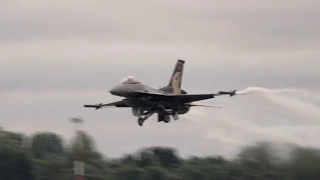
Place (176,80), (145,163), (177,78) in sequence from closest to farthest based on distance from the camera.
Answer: (176,80) → (177,78) → (145,163)

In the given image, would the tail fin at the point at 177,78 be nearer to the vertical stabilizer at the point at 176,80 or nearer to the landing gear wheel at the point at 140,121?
the vertical stabilizer at the point at 176,80

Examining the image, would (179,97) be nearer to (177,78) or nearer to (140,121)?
(140,121)

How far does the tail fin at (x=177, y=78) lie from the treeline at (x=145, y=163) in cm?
591

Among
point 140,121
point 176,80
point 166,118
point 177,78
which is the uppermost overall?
point 177,78

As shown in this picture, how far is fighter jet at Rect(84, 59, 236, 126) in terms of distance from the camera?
2367 inches

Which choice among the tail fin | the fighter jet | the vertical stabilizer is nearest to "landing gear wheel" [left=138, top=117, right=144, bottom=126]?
the fighter jet

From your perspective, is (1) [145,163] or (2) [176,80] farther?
(1) [145,163]

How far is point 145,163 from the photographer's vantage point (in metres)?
89.4

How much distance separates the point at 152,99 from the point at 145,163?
28872 mm

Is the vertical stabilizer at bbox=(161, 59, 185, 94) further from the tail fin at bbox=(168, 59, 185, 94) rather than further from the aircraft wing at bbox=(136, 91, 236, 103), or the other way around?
the aircraft wing at bbox=(136, 91, 236, 103)

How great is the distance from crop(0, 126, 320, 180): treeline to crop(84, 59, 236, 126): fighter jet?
4973mm

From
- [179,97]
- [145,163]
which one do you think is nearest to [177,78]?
[179,97]

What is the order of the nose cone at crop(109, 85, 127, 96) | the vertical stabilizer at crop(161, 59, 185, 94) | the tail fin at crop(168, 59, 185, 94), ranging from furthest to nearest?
the tail fin at crop(168, 59, 185, 94), the vertical stabilizer at crop(161, 59, 185, 94), the nose cone at crop(109, 85, 127, 96)

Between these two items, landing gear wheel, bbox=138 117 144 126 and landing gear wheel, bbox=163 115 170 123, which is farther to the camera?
landing gear wheel, bbox=163 115 170 123
